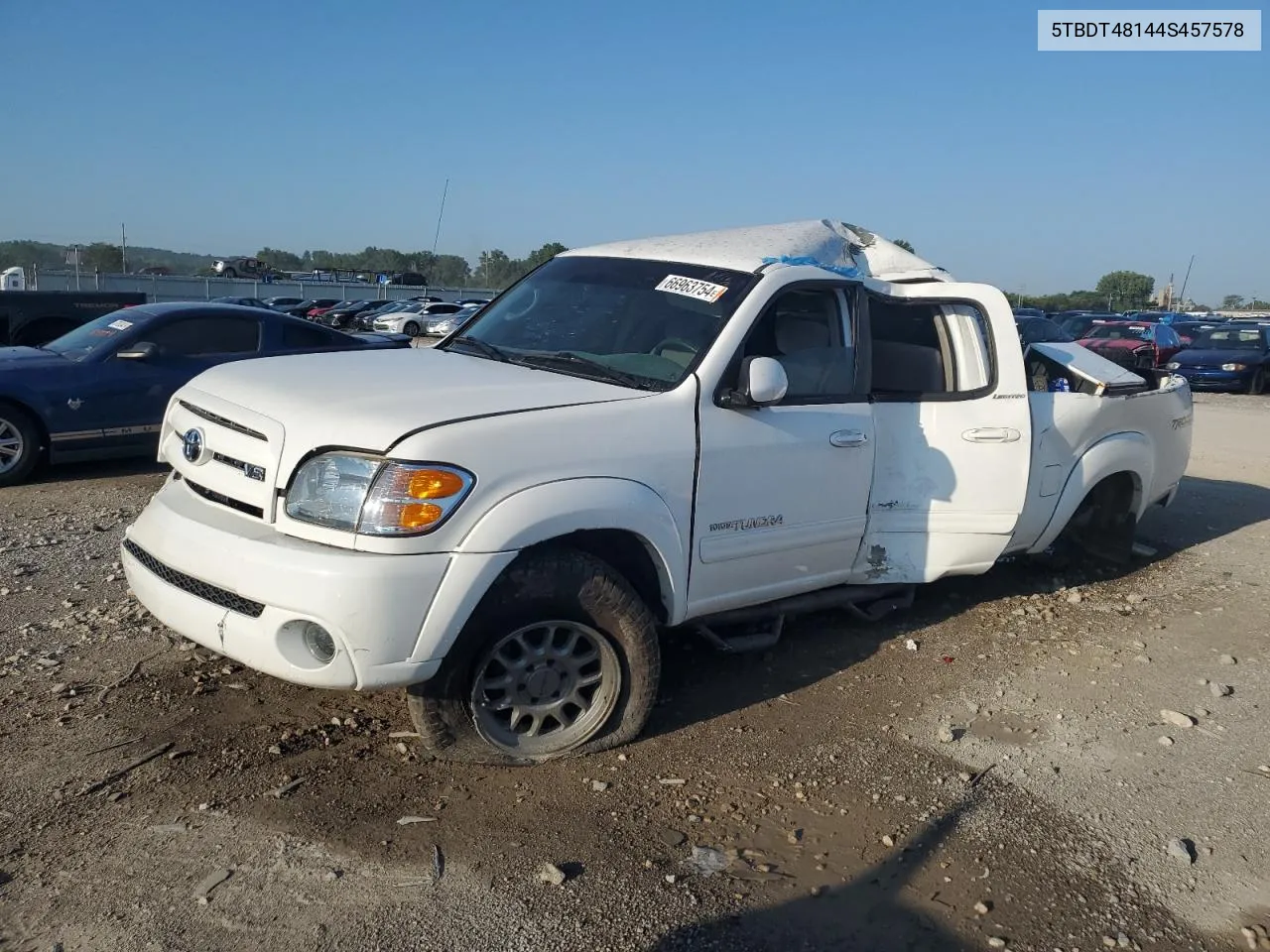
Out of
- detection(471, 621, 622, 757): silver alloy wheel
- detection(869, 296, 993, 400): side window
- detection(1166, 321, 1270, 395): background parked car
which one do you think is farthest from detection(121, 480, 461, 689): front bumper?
detection(1166, 321, 1270, 395): background parked car

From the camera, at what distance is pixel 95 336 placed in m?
8.52

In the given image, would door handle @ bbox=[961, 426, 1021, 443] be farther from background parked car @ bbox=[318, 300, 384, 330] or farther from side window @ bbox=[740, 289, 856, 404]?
background parked car @ bbox=[318, 300, 384, 330]

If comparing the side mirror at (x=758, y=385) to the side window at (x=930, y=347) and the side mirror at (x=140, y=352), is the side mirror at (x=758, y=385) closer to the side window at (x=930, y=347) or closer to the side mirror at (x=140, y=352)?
the side window at (x=930, y=347)

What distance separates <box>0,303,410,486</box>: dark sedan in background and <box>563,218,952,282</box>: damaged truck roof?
3.90 meters

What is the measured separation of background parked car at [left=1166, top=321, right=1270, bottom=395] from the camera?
21312 millimetres

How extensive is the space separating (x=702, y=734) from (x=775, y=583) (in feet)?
2.36

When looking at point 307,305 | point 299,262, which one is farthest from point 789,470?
point 299,262

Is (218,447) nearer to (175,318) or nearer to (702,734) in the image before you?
(702,734)

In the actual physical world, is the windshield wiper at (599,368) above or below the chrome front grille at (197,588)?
above

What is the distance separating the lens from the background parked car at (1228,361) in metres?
21.3

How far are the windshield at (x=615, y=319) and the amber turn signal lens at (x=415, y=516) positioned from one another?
3.48 ft

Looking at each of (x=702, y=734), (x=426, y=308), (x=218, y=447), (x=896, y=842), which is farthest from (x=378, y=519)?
(x=426, y=308)

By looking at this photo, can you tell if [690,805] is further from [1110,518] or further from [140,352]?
[140,352]

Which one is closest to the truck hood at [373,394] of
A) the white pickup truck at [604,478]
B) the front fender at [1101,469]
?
the white pickup truck at [604,478]
